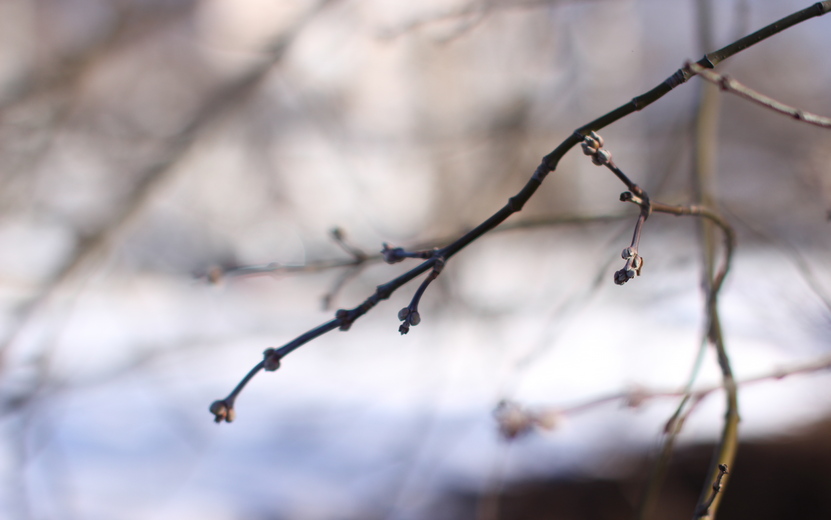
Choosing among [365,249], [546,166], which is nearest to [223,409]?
[546,166]

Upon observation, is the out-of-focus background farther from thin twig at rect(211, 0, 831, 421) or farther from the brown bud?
the brown bud

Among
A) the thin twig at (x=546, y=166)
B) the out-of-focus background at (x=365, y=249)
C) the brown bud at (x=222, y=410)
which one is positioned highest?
the out-of-focus background at (x=365, y=249)

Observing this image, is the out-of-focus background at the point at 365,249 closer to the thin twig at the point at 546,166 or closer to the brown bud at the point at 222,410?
the thin twig at the point at 546,166

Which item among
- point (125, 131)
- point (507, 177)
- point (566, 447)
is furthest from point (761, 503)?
point (125, 131)

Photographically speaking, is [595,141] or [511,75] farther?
[511,75]

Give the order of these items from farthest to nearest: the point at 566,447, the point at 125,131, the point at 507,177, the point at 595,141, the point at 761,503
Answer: the point at 125,131, the point at 507,177, the point at 566,447, the point at 761,503, the point at 595,141

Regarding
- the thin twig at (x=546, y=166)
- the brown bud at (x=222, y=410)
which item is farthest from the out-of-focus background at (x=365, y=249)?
the brown bud at (x=222, y=410)

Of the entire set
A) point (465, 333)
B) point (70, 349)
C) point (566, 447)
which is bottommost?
point (566, 447)

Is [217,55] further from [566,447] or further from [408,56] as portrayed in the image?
[566,447]
